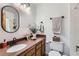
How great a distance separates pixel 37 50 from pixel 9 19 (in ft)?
1.80

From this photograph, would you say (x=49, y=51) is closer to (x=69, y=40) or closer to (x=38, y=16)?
(x=69, y=40)

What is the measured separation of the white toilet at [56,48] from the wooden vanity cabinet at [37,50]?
108 mm

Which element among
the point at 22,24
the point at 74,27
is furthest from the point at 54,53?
the point at 22,24

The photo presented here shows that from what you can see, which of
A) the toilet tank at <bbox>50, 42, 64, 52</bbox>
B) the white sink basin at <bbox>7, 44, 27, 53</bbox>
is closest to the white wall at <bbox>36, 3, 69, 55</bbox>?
the toilet tank at <bbox>50, 42, 64, 52</bbox>

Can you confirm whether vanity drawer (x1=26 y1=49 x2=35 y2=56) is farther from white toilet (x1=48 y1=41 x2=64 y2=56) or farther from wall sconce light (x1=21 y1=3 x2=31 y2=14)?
wall sconce light (x1=21 y1=3 x2=31 y2=14)

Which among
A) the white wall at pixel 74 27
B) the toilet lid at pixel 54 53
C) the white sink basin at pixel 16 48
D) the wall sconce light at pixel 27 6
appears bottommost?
the toilet lid at pixel 54 53

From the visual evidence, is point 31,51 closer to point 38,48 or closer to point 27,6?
point 38,48

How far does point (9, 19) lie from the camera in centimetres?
127

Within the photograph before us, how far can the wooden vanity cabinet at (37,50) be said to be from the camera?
125 cm

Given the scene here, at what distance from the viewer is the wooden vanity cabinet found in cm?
125

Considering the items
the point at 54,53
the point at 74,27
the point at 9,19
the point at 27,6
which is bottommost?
the point at 54,53

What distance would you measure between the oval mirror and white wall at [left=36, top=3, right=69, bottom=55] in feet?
0.94

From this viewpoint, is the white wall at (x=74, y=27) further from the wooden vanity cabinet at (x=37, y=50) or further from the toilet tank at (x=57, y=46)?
the wooden vanity cabinet at (x=37, y=50)

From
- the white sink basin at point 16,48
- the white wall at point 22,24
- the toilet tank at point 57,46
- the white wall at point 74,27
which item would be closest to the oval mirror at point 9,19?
the white wall at point 22,24
